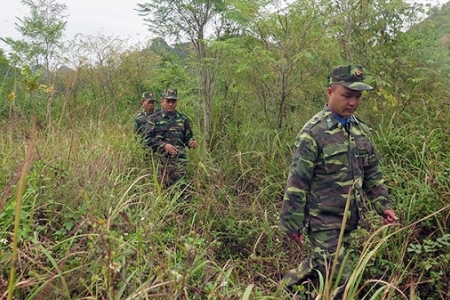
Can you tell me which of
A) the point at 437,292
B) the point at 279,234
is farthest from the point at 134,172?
the point at 437,292

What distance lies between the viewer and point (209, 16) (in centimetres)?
617

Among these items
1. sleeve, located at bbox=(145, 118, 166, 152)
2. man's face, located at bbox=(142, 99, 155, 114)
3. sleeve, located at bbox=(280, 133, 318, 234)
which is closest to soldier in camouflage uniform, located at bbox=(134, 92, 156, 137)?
man's face, located at bbox=(142, 99, 155, 114)

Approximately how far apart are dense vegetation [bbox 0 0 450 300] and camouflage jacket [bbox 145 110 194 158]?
225 millimetres

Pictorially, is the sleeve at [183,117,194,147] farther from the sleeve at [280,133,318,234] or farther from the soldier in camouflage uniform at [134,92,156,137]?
the sleeve at [280,133,318,234]

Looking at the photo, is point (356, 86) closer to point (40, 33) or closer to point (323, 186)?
point (323, 186)

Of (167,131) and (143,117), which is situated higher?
(143,117)

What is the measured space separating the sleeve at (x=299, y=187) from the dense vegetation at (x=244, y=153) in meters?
A: 0.38

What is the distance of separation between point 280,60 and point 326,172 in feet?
7.93

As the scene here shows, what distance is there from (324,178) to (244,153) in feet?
7.12

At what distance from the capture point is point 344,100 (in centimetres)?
271

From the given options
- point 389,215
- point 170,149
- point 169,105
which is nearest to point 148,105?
point 169,105

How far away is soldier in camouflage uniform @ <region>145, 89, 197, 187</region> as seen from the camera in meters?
5.17

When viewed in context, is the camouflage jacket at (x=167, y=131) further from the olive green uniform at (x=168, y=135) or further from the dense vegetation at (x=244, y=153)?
the dense vegetation at (x=244, y=153)

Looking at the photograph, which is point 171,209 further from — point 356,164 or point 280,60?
point 280,60
